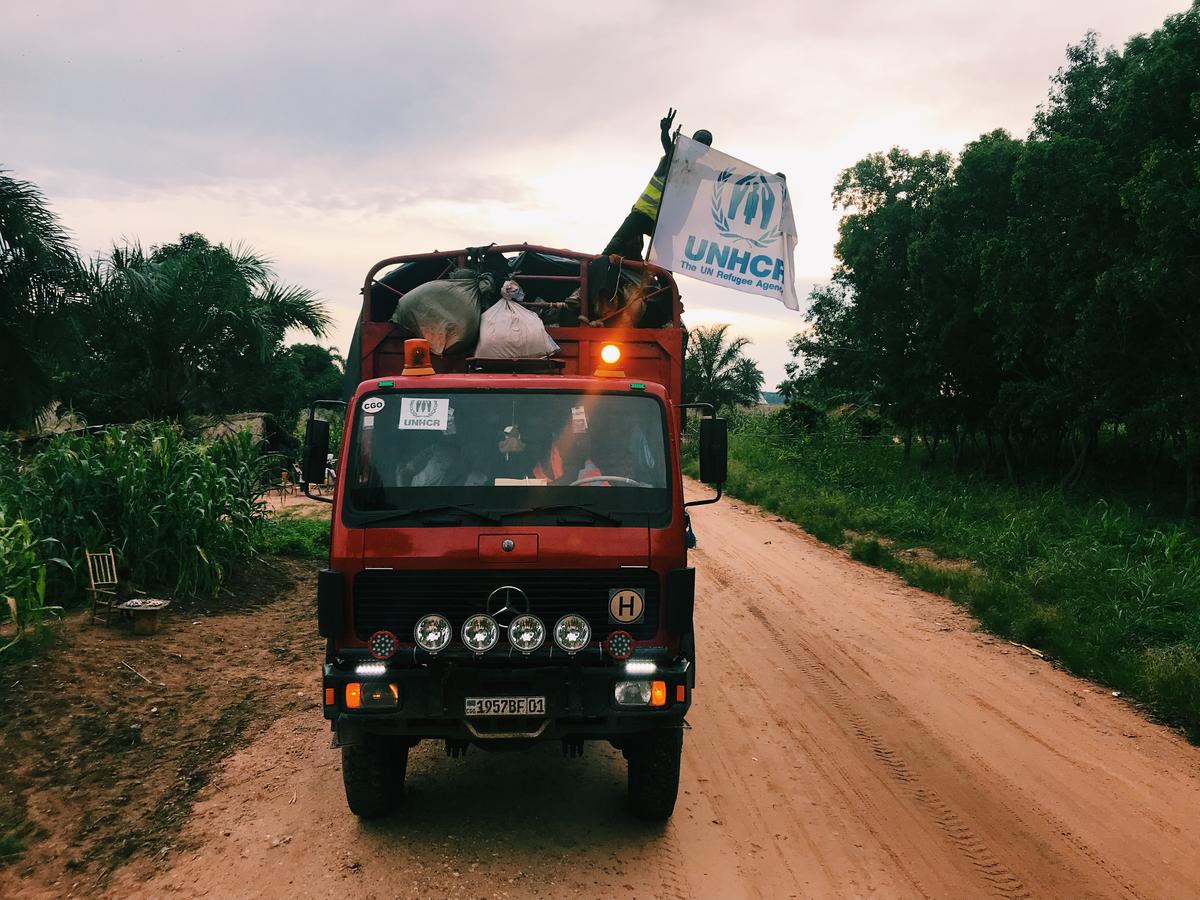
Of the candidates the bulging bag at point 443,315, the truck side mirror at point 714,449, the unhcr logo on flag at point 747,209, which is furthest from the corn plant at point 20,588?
the unhcr logo on flag at point 747,209

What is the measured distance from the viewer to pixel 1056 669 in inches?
297

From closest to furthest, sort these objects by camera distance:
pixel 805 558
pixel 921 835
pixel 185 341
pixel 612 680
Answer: pixel 612 680 < pixel 921 835 < pixel 805 558 < pixel 185 341

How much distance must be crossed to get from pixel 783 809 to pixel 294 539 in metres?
8.55

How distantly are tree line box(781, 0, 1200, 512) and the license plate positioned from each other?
1158cm

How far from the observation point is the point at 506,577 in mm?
4129

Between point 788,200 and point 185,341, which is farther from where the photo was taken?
point 185,341

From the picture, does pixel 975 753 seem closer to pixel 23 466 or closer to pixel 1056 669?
pixel 1056 669

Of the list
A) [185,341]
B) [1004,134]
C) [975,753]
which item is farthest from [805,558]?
[1004,134]

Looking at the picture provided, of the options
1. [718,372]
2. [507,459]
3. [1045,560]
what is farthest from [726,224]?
[718,372]

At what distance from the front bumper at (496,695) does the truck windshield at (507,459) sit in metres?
0.72

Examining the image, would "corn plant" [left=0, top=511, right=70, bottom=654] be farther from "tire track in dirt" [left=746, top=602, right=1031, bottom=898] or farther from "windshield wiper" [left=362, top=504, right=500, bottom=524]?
"tire track in dirt" [left=746, top=602, right=1031, bottom=898]

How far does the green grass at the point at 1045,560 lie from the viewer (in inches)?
290

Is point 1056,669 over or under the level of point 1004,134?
under

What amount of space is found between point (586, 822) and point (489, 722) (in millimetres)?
962
